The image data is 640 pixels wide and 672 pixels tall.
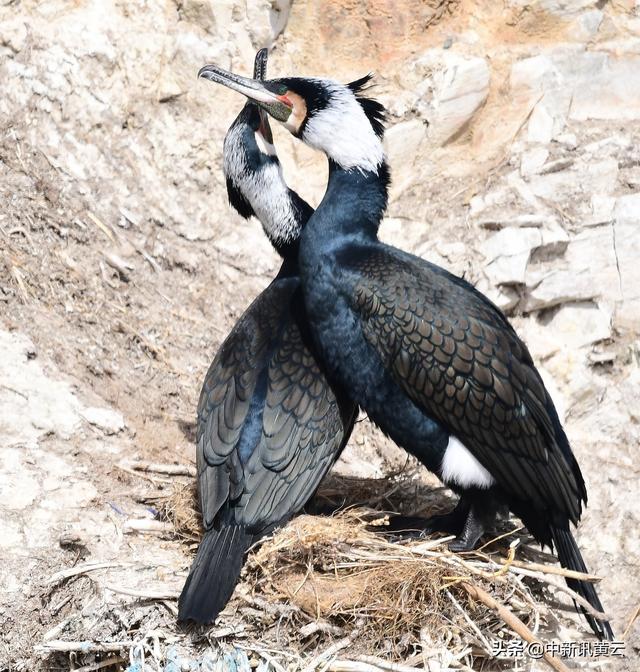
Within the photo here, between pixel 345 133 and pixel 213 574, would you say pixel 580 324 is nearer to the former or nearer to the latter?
pixel 345 133

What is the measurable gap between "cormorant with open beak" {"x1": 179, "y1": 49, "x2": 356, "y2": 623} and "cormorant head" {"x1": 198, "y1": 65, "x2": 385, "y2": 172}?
0.48m

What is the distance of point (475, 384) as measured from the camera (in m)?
4.07

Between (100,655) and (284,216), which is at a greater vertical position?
(284,216)

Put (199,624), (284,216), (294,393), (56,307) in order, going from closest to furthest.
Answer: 1. (199,624)
2. (294,393)
3. (284,216)
4. (56,307)

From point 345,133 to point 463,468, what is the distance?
55.2 inches

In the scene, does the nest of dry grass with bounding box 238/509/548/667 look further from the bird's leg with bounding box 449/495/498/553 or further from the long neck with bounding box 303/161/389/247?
the long neck with bounding box 303/161/389/247

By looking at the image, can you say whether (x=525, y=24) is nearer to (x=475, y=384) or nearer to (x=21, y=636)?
(x=475, y=384)

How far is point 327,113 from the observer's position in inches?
173

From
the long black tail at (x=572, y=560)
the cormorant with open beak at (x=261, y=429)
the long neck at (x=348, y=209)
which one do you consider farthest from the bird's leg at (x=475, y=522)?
the long neck at (x=348, y=209)

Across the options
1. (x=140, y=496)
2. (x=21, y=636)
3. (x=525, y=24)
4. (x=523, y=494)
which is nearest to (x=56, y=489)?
(x=140, y=496)

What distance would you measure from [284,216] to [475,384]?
1.32 m

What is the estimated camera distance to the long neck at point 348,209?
4.35 meters

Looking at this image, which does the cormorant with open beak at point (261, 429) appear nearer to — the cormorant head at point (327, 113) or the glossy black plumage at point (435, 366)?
the glossy black plumage at point (435, 366)

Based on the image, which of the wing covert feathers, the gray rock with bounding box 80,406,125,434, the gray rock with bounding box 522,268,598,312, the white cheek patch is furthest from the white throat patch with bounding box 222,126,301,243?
the gray rock with bounding box 522,268,598,312
